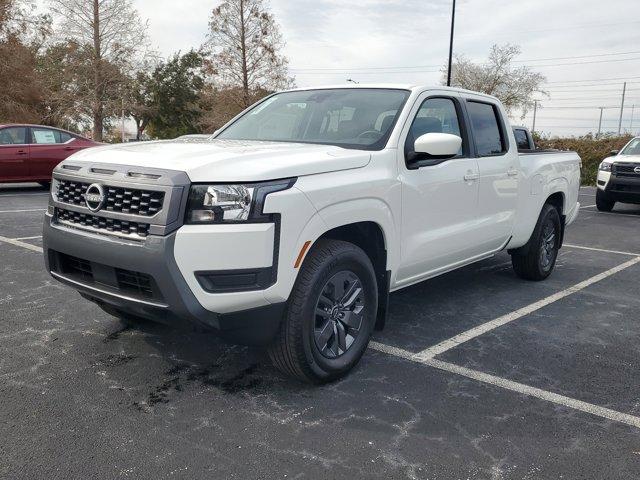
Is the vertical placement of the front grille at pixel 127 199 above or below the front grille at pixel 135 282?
above

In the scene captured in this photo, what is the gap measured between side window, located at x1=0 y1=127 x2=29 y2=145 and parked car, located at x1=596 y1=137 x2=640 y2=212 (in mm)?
12500

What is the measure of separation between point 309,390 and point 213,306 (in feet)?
2.81

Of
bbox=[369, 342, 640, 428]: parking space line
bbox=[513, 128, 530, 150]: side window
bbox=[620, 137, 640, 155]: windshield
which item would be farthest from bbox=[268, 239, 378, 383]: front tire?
bbox=[620, 137, 640, 155]: windshield

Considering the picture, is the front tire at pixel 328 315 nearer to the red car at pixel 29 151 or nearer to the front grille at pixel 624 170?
the front grille at pixel 624 170

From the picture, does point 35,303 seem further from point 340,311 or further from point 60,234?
point 340,311

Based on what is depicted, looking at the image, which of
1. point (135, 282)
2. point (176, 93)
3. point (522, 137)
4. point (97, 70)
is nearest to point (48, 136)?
point (522, 137)

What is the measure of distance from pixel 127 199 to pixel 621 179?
11942mm

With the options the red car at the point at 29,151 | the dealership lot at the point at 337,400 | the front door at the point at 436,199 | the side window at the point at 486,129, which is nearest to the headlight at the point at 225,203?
the dealership lot at the point at 337,400

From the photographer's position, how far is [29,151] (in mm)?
12594

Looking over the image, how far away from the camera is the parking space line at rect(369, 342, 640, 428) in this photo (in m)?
3.16

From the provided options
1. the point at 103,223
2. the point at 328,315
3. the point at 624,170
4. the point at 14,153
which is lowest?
the point at 328,315

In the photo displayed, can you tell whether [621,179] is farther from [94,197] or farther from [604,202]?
[94,197]

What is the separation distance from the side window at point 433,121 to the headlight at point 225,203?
54.4 inches

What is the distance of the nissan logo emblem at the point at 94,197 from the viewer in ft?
10.1
